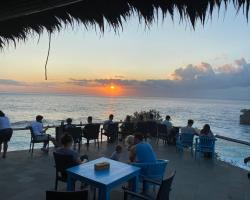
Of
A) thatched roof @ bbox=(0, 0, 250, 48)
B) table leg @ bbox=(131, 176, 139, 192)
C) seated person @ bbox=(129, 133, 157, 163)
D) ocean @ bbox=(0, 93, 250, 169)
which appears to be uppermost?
thatched roof @ bbox=(0, 0, 250, 48)

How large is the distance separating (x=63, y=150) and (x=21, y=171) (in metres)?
2.13

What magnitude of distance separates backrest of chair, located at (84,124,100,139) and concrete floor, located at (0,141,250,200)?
0.52 metres

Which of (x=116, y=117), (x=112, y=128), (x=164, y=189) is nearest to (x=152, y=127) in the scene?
(x=112, y=128)

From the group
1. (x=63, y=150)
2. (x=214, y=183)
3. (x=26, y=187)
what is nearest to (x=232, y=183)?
(x=214, y=183)

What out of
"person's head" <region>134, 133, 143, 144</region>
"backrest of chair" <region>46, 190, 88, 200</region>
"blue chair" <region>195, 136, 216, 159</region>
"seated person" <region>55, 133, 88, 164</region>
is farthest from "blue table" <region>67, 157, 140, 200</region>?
"blue chair" <region>195, 136, 216, 159</region>

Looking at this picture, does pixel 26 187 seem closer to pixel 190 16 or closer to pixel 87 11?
pixel 87 11

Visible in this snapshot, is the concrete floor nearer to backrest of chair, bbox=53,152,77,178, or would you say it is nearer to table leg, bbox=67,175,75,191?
backrest of chair, bbox=53,152,77,178

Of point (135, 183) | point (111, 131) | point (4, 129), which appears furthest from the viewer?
point (111, 131)

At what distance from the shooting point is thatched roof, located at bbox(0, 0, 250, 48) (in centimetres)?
150

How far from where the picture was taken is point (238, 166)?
751 cm

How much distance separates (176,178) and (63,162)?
107 inches

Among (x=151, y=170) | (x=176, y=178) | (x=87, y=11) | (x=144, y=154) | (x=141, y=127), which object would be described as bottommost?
(x=176, y=178)

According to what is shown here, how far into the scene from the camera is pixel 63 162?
4594 mm

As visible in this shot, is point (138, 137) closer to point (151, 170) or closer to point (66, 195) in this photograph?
point (151, 170)
